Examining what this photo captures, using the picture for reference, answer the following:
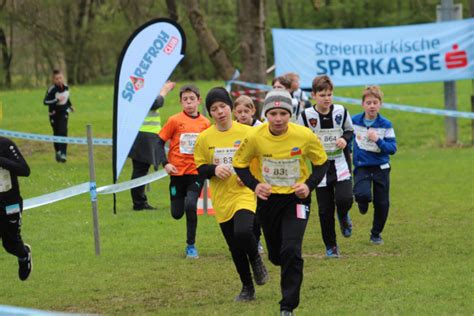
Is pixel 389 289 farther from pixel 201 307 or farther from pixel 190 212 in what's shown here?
pixel 190 212

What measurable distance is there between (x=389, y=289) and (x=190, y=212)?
2838mm

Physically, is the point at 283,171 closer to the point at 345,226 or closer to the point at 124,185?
the point at 345,226

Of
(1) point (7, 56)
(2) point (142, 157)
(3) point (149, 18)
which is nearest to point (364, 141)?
(2) point (142, 157)

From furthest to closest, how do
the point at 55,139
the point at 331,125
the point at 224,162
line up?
the point at 55,139 → the point at 331,125 → the point at 224,162

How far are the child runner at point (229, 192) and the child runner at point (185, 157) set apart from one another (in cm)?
190

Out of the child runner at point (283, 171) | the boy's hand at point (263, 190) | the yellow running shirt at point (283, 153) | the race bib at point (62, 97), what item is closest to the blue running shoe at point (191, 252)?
the child runner at point (283, 171)

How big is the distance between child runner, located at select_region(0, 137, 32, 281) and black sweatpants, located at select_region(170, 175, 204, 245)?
79.9 inches

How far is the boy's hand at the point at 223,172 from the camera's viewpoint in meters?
8.47

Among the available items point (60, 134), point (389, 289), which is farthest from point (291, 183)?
point (60, 134)

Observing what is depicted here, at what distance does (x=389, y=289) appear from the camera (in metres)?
8.75

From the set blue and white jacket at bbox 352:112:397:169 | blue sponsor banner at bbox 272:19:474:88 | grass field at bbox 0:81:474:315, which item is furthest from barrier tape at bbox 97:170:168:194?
blue sponsor banner at bbox 272:19:474:88

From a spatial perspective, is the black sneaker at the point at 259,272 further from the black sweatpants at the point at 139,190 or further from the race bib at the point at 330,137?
the black sweatpants at the point at 139,190

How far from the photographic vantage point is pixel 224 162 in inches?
351

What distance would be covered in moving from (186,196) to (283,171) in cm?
328
